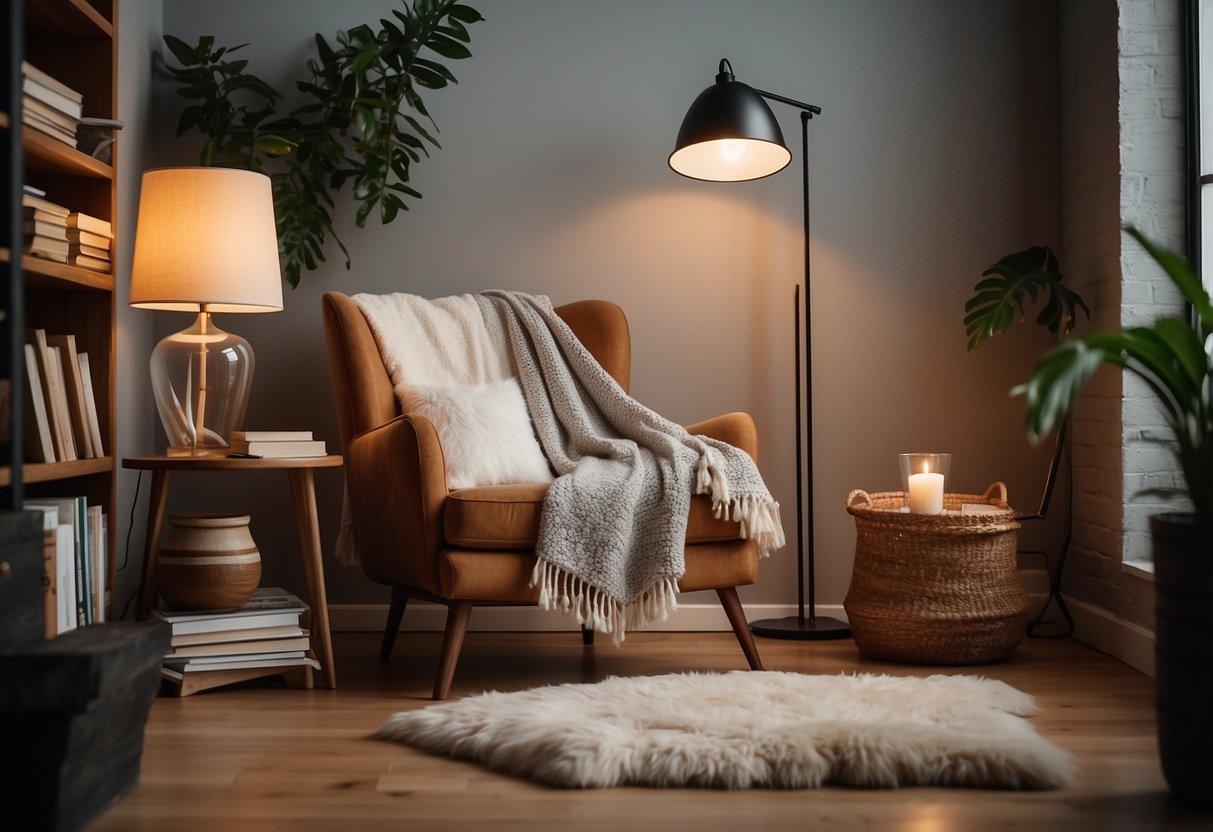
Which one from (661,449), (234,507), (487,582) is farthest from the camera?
(234,507)

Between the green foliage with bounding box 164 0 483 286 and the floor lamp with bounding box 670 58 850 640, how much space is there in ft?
2.33

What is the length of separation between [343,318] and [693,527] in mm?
1033

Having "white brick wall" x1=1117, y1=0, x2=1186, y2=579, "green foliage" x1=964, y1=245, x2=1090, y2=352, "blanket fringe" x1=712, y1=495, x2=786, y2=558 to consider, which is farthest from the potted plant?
"green foliage" x1=964, y1=245, x2=1090, y2=352

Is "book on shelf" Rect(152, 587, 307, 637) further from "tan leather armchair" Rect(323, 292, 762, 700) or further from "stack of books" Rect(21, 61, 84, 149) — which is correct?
"stack of books" Rect(21, 61, 84, 149)

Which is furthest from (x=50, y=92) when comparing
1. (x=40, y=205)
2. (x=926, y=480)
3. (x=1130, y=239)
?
(x=1130, y=239)

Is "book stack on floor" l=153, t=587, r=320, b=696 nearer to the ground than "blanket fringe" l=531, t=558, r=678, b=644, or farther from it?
nearer to the ground

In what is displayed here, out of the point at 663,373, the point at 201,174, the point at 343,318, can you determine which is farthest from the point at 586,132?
the point at 201,174


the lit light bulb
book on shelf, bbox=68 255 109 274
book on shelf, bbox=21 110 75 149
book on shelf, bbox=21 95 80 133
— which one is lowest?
book on shelf, bbox=68 255 109 274

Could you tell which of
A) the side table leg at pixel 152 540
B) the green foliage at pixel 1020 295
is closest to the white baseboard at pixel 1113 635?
the green foliage at pixel 1020 295

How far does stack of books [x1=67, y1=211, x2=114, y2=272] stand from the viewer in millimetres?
2365

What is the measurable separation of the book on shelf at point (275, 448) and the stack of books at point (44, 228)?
1.80 ft

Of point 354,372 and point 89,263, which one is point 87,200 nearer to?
point 89,263

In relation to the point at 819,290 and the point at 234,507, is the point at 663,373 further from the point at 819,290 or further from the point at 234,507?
the point at 234,507

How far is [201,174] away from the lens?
2.41 meters
